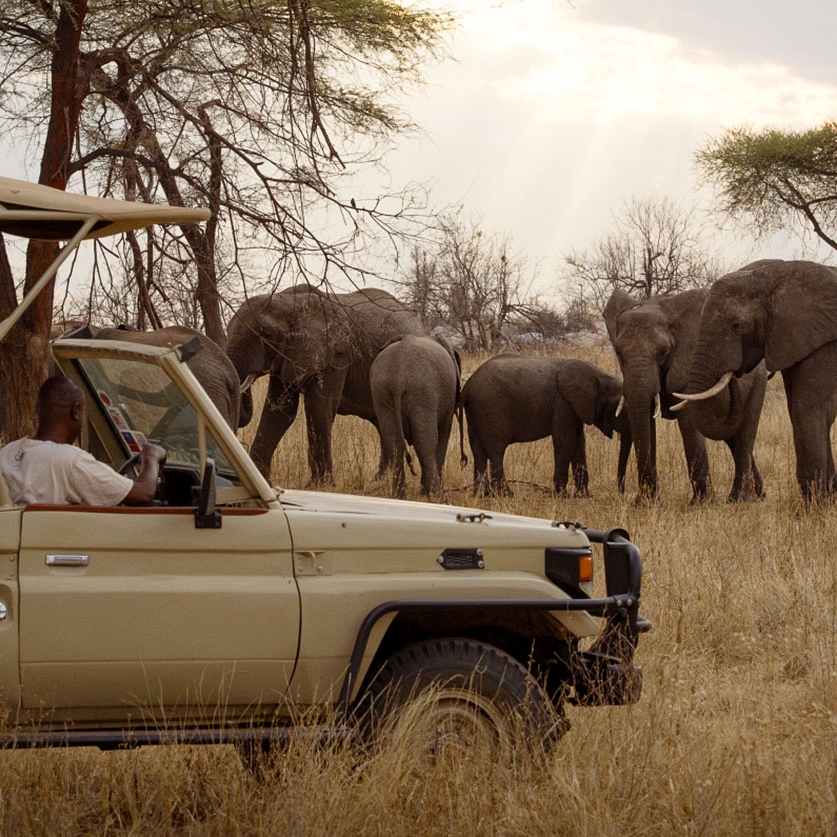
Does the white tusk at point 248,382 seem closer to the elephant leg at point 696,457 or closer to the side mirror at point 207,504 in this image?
the elephant leg at point 696,457

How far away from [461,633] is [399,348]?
31.1 ft

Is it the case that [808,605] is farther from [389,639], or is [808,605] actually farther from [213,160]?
[213,160]

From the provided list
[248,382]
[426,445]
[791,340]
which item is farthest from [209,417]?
[248,382]

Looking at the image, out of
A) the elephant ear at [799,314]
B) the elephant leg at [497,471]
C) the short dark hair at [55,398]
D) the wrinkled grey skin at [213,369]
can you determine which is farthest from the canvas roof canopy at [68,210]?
the elephant leg at [497,471]

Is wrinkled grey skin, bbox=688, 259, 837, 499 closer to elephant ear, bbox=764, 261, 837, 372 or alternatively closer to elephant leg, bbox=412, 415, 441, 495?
elephant ear, bbox=764, 261, 837, 372

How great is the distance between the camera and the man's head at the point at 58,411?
490 cm

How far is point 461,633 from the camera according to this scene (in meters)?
5.07

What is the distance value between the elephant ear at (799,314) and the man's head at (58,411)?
8.89 meters

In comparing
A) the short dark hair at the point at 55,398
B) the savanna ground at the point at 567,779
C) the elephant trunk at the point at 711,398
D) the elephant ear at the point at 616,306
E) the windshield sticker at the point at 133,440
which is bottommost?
the savanna ground at the point at 567,779

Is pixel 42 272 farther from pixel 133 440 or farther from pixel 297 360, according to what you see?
pixel 133 440

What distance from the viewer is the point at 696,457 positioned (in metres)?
14.4

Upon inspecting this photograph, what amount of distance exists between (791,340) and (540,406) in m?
3.28

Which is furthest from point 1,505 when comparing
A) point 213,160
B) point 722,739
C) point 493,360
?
point 493,360

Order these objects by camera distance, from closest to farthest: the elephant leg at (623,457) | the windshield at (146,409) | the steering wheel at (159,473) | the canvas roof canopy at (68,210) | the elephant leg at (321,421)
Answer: the canvas roof canopy at (68,210)
the windshield at (146,409)
the steering wheel at (159,473)
the elephant leg at (623,457)
the elephant leg at (321,421)
